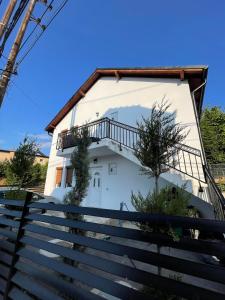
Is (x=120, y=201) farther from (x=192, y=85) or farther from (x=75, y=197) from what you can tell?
(x=192, y=85)

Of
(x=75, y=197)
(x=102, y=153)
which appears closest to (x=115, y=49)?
(x=102, y=153)

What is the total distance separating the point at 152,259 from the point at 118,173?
8677 millimetres

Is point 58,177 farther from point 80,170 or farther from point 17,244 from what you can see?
point 17,244

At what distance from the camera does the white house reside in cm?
845

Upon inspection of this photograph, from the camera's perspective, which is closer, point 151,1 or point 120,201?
point 151,1

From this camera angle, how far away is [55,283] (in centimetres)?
180

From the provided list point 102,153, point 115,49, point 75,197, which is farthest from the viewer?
point 115,49

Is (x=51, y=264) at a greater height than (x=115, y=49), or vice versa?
(x=115, y=49)

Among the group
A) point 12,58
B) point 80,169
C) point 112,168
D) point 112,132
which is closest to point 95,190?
point 112,168

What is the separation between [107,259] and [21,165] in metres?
8.35

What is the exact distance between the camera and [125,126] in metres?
10.1

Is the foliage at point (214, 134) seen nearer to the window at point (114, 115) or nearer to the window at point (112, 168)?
the window at point (114, 115)

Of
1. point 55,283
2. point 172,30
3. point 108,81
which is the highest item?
point 172,30

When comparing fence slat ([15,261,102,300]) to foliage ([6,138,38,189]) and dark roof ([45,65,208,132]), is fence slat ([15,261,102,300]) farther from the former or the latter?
dark roof ([45,65,208,132])
